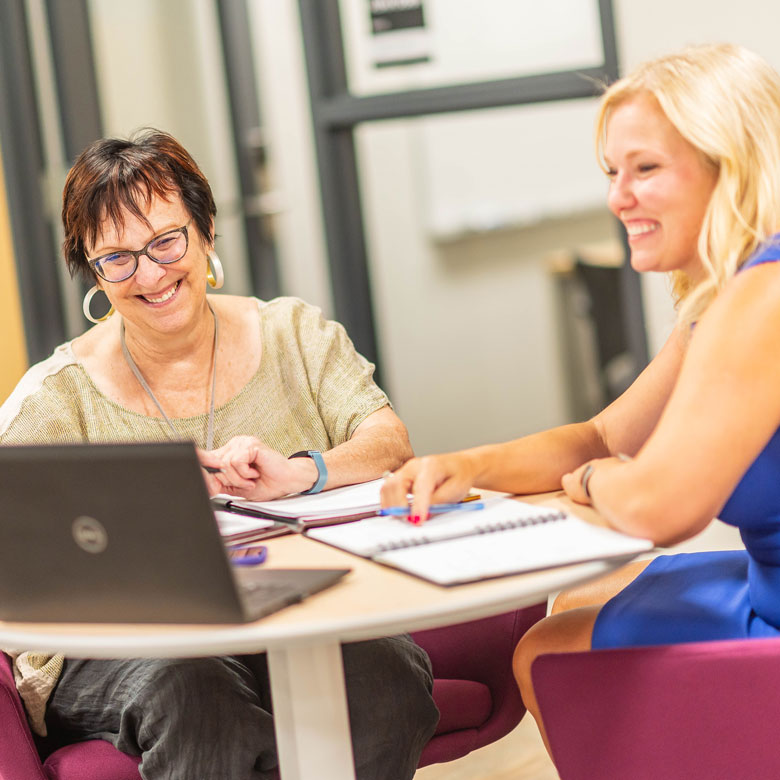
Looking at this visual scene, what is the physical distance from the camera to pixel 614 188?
1561mm

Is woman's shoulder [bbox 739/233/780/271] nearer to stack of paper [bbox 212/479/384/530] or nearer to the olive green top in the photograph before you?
stack of paper [bbox 212/479/384/530]

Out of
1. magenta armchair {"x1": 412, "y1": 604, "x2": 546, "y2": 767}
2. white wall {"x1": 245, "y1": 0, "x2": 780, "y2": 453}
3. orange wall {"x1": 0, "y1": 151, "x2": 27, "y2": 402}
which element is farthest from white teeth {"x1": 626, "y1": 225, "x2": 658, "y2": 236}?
orange wall {"x1": 0, "y1": 151, "x2": 27, "y2": 402}

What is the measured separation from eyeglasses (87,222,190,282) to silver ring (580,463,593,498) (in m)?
0.81

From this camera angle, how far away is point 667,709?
4.43 feet

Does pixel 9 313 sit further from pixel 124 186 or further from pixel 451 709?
pixel 451 709

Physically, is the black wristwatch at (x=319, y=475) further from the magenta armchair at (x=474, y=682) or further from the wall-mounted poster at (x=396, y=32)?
the wall-mounted poster at (x=396, y=32)

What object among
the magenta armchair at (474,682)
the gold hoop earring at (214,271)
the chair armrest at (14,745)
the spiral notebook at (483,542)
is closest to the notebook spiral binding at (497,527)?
the spiral notebook at (483,542)

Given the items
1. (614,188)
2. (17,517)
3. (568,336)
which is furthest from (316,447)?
(568,336)

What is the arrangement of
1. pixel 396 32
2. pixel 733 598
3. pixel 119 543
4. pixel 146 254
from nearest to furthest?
pixel 119 543 → pixel 733 598 → pixel 146 254 → pixel 396 32

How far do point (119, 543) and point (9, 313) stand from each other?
113 inches

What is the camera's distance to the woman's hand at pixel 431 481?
150cm

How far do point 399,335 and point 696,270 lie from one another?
339 centimetres

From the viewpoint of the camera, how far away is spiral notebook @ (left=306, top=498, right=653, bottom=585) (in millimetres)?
1229

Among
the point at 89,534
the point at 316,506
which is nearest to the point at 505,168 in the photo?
the point at 316,506
